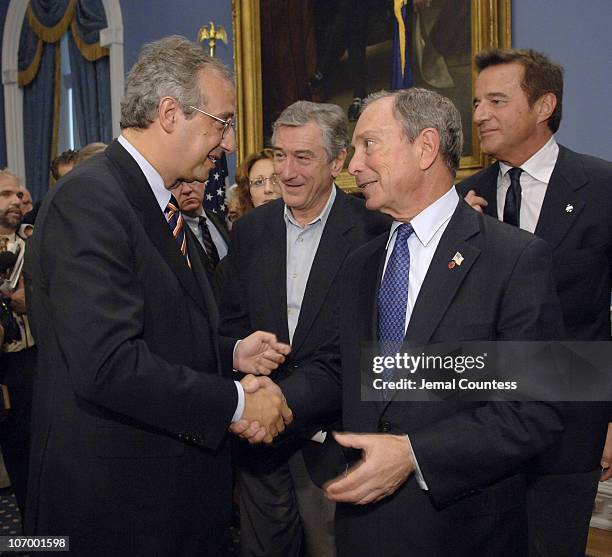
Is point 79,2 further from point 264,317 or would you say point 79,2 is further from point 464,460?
point 464,460

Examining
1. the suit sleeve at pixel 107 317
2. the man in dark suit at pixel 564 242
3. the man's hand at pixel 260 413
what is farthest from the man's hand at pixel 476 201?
the suit sleeve at pixel 107 317

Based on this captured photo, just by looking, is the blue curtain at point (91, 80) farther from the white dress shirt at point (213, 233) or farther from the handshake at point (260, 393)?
the handshake at point (260, 393)

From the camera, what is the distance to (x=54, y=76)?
31.2 ft

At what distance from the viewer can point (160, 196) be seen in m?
2.21

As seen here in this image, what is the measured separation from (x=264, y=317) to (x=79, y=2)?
6.99 metres

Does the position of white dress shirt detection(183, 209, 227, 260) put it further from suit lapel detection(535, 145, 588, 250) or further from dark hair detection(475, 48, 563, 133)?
suit lapel detection(535, 145, 588, 250)

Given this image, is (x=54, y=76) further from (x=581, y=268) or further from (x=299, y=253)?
(x=581, y=268)

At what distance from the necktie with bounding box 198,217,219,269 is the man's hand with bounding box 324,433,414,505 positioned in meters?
2.52

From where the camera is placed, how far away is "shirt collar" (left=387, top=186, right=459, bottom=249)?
2.14 m

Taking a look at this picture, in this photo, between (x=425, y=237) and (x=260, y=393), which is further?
(x=260, y=393)

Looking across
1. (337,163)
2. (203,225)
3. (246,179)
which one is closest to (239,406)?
(337,163)

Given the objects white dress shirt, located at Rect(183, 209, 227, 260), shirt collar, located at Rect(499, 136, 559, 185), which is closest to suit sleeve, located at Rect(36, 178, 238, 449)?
shirt collar, located at Rect(499, 136, 559, 185)

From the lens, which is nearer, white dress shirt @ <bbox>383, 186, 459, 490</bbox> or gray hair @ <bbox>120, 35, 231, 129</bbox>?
white dress shirt @ <bbox>383, 186, 459, 490</bbox>

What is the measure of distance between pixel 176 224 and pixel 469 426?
1014mm
